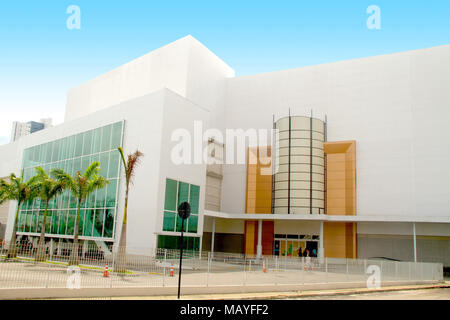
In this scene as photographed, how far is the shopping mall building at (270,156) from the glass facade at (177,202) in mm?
117

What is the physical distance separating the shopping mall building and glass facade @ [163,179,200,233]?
117mm

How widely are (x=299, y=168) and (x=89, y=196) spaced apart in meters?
19.9

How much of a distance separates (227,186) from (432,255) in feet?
69.3

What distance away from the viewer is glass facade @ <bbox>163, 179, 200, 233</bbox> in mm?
29578

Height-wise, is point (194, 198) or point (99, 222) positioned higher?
point (194, 198)

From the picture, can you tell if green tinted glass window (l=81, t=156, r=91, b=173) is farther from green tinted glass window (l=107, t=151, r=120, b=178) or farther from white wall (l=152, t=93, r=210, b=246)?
white wall (l=152, t=93, r=210, b=246)

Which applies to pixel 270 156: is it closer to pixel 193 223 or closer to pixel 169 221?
pixel 193 223

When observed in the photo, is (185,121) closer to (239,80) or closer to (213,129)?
(213,129)

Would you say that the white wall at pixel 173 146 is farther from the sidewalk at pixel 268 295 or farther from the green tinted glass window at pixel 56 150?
the green tinted glass window at pixel 56 150

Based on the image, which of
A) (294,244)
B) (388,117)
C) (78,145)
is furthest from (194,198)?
(388,117)

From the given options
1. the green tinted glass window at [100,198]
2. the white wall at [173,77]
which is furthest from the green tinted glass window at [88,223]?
the white wall at [173,77]

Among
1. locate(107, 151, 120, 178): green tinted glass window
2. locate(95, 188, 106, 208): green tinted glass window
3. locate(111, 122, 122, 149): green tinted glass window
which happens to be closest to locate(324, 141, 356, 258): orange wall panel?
locate(111, 122, 122, 149): green tinted glass window

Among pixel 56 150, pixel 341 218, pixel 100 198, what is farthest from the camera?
pixel 56 150

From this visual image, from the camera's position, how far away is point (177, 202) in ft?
101
